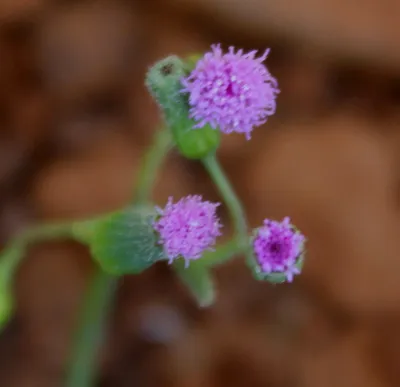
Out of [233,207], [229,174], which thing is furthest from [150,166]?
[229,174]

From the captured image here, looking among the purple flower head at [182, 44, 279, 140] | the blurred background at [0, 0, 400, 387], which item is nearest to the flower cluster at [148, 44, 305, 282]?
the purple flower head at [182, 44, 279, 140]

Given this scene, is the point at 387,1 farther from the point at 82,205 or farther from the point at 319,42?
the point at 82,205

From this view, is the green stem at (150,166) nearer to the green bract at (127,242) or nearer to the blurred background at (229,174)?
the green bract at (127,242)

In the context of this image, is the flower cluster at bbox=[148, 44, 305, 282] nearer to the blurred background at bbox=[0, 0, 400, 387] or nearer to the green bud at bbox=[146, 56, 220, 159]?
the green bud at bbox=[146, 56, 220, 159]

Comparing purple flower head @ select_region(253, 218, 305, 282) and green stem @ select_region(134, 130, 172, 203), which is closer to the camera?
purple flower head @ select_region(253, 218, 305, 282)

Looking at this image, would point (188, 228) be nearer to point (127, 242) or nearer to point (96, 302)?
point (127, 242)
